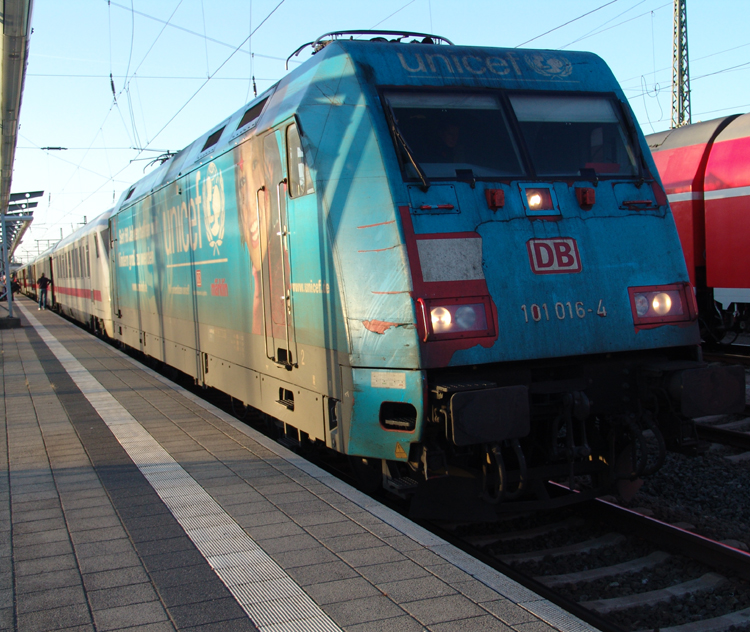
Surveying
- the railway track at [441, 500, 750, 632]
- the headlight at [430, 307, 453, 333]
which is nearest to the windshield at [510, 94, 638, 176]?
the headlight at [430, 307, 453, 333]

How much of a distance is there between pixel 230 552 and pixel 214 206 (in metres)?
4.48

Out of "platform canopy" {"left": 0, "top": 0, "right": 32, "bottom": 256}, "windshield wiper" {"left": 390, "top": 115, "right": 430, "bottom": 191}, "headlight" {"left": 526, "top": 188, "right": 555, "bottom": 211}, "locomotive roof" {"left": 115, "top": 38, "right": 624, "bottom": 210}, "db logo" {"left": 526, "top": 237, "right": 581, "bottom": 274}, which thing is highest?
"platform canopy" {"left": 0, "top": 0, "right": 32, "bottom": 256}

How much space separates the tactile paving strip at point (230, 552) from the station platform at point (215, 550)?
1cm

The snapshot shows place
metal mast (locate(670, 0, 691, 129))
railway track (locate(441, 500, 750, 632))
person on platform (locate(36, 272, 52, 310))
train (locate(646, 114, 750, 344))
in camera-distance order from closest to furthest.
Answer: railway track (locate(441, 500, 750, 632)) < train (locate(646, 114, 750, 344)) < metal mast (locate(670, 0, 691, 129)) < person on platform (locate(36, 272, 52, 310))

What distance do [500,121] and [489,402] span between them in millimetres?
2188

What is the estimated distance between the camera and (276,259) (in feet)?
18.9

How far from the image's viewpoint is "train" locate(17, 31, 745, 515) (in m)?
4.41

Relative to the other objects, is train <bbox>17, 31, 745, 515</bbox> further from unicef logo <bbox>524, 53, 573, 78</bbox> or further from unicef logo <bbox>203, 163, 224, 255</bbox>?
unicef logo <bbox>203, 163, 224, 255</bbox>

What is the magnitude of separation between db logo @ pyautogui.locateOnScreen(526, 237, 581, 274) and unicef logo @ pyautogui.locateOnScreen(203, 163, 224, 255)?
366 centimetres

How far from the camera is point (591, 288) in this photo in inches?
185

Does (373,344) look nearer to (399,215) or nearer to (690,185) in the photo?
(399,215)

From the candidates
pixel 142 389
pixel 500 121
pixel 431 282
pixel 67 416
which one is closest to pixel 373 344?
pixel 431 282

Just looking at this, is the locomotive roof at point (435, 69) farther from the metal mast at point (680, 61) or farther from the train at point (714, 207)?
the metal mast at point (680, 61)

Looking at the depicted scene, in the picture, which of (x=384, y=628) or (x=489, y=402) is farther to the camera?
(x=489, y=402)
